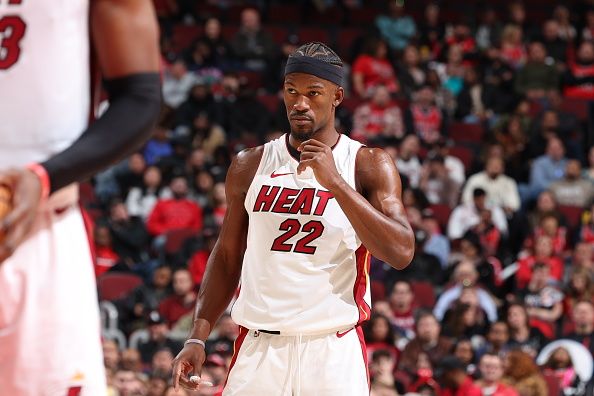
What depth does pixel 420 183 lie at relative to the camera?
45.1 ft

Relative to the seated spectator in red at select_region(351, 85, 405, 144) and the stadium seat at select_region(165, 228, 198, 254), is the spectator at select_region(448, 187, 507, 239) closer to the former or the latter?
the seated spectator in red at select_region(351, 85, 405, 144)

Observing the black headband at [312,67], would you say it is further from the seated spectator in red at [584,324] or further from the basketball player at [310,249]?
the seated spectator in red at [584,324]

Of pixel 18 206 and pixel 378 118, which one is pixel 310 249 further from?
pixel 378 118

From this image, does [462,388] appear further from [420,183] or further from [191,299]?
[420,183]

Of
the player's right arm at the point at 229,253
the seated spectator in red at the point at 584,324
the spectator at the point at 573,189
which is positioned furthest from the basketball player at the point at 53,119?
the spectator at the point at 573,189

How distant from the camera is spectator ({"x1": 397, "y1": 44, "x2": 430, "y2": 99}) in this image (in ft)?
51.5

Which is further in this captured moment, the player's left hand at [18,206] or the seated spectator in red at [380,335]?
the seated spectator in red at [380,335]

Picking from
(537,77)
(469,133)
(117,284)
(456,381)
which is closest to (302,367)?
(456,381)

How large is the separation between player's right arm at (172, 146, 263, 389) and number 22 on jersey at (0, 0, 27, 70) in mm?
2828

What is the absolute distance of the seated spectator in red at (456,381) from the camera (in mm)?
9273

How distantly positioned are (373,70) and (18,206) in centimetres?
1399

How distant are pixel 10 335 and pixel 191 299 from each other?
8.91m

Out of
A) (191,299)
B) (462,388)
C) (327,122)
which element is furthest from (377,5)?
(327,122)

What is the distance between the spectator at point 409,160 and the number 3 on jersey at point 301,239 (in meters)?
9.04
